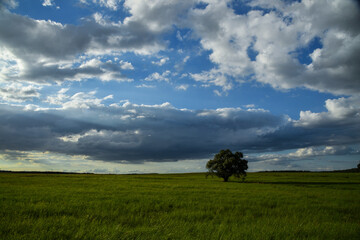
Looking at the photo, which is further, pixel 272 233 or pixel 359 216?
pixel 359 216

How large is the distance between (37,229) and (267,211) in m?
11.6

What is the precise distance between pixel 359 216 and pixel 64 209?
16647mm

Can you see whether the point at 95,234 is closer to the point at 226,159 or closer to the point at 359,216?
the point at 359,216

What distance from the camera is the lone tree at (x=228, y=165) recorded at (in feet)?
166

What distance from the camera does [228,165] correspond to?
166 feet

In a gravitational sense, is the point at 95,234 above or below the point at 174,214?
above

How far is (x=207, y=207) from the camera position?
14000 mm

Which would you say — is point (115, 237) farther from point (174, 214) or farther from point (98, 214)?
point (174, 214)

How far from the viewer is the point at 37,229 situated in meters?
6.98

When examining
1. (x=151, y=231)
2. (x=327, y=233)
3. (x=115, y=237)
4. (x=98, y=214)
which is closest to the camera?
(x=115, y=237)

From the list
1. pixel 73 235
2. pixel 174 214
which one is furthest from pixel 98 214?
pixel 73 235

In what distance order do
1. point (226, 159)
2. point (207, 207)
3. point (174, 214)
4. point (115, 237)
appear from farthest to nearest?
point (226, 159)
point (207, 207)
point (174, 214)
point (115, 237)

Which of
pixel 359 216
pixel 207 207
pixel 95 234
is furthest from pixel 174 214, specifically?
pixel 359 216

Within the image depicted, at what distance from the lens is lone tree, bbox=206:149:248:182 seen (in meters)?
50.7
